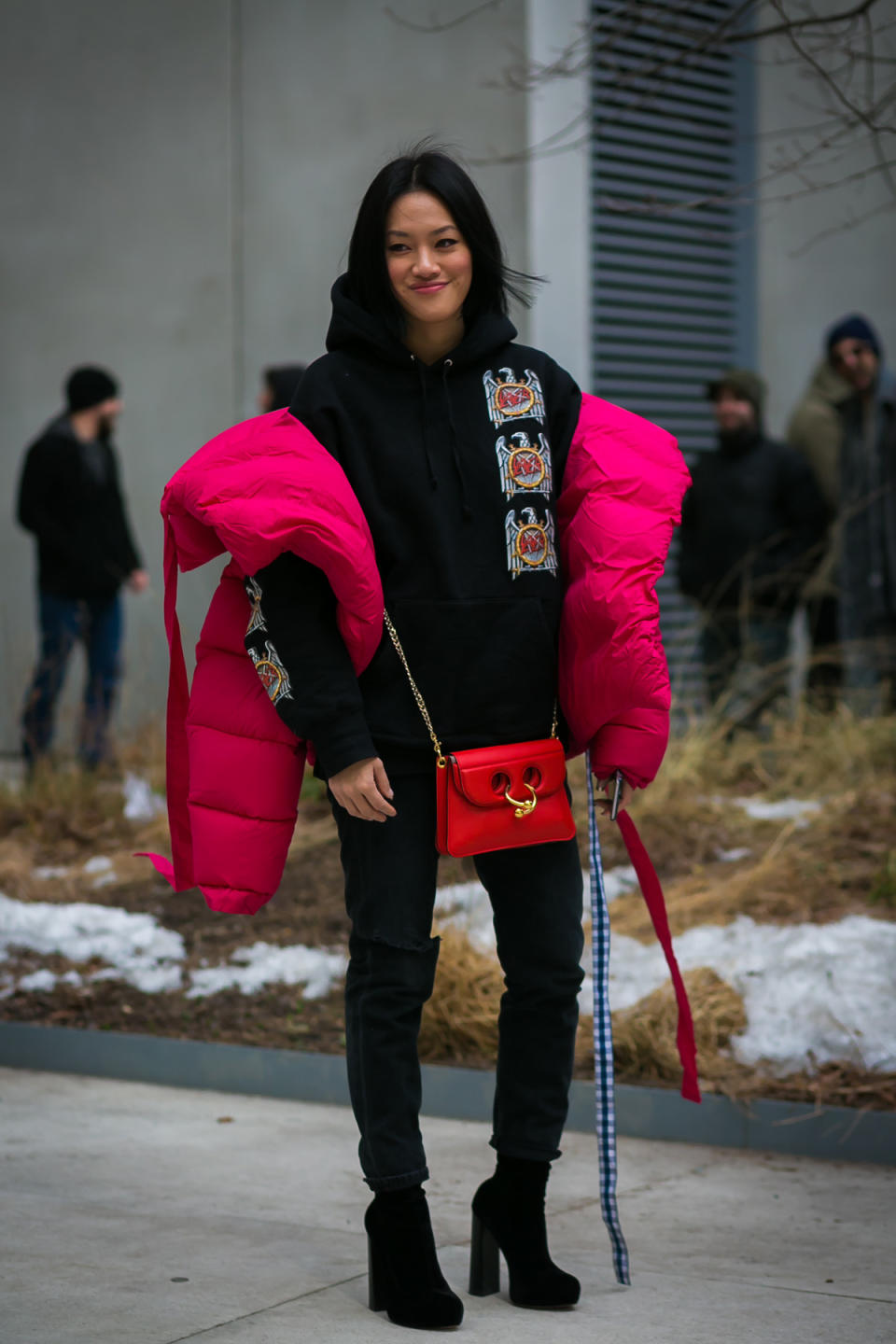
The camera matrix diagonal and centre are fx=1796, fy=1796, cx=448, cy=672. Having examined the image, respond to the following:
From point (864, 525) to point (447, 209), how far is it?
554 cm

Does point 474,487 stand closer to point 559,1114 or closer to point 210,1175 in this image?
point 559,1114

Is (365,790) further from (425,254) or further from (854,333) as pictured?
(854,333)

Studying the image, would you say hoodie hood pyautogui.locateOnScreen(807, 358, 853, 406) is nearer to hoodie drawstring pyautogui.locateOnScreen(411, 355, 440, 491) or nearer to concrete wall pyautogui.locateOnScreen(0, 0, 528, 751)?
concrete wall pyautogui.locateOnScreen(0, 0, 528, 751)

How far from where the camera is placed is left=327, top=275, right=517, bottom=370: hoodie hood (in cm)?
306

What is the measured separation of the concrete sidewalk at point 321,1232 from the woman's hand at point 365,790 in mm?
844

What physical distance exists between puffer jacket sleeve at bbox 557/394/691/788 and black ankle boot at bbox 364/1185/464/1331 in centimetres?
81

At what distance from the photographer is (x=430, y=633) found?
9.84 ft

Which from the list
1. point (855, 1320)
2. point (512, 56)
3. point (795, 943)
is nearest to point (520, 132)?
point (512, 56)

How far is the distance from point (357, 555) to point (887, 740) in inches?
185

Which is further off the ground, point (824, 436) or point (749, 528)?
point (824, 436)

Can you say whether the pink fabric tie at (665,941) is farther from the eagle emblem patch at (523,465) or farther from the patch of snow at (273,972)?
the patch of snow at (273,972)

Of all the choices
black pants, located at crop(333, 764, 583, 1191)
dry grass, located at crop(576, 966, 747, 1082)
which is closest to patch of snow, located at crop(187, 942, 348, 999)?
dry grass, located at crop(576, 966, 747, 1082)

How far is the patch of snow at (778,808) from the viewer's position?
6691 mm

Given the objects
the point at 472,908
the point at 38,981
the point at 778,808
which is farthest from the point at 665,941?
the point at 778,808
